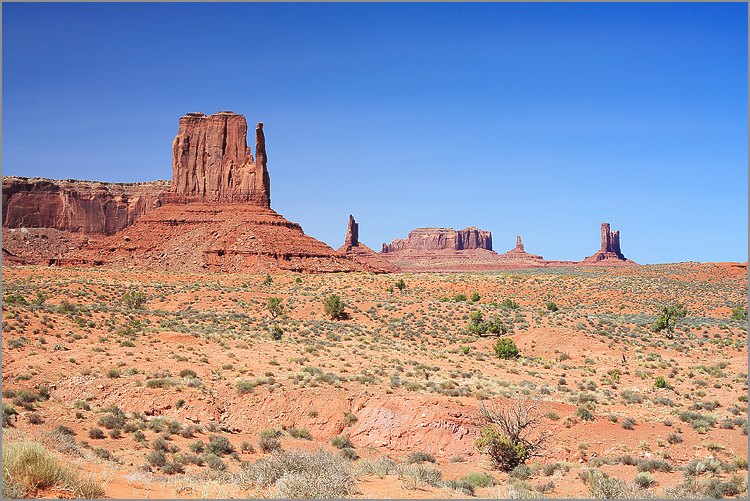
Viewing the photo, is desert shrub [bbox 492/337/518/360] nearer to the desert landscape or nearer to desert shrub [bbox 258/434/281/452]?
the desert landscape

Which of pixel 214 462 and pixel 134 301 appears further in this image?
pixel 134 301

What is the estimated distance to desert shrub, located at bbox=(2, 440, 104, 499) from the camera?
31.9ft

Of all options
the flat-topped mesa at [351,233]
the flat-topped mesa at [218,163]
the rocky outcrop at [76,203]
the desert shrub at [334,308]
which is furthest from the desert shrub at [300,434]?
the flat-topped mesa at [351,233]

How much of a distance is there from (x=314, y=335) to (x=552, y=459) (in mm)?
21734

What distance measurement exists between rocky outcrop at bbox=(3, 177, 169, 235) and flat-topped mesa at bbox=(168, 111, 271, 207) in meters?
31.7

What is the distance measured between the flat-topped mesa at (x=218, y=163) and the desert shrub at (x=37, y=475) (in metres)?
90.4

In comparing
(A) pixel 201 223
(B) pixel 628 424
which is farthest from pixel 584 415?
(A) pixel 201 223

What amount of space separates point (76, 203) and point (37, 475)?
139325mm

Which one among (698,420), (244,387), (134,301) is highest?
(134,301)

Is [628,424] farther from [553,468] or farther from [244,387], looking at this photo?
[244,387]

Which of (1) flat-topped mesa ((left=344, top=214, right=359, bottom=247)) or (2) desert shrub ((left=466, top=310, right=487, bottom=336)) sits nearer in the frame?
(2) desert shrub ((left=466, top=310, right=487, bottom=336))

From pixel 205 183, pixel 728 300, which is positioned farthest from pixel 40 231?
pixel 728 300

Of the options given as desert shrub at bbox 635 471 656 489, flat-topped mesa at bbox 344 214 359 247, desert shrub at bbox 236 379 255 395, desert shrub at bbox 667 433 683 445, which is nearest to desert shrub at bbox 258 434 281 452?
desert shrub at bbox 236 379 255 395

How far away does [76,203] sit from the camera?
135875mm
